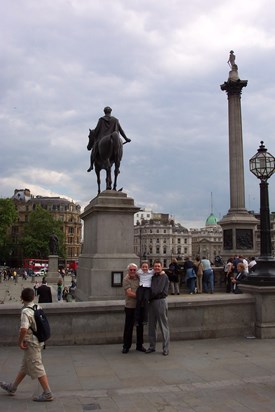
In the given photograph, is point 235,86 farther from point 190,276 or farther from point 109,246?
point 109,246

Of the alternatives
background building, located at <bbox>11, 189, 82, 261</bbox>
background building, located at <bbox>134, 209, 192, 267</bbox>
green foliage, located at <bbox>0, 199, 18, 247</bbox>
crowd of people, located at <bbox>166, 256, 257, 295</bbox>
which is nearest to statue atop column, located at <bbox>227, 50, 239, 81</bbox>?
crowd of people, located at <bbox>166, 256, 257, 295</bbox>

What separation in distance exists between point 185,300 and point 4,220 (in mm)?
78015

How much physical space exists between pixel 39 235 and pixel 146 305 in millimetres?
102239

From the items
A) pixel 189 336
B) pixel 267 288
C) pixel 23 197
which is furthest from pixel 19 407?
pixel 23 197

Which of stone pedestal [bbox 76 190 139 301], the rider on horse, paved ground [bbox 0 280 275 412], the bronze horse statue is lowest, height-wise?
paved ground [bbox 0 280 275 412]

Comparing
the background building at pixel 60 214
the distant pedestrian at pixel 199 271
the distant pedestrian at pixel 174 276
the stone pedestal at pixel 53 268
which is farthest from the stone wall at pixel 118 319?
the background building at pixel 60 214

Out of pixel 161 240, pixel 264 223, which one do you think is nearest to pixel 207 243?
pixel 161 240

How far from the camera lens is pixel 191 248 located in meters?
189

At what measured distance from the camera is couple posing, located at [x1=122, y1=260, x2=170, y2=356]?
8711mm

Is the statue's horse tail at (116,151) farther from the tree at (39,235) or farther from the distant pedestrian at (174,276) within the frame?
the tree at (39,235)

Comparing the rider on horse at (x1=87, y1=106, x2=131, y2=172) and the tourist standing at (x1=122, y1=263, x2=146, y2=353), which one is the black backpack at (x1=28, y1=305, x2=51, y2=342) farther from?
the rider on horse at (x1=87, y1=106, x2=131, y2=172)

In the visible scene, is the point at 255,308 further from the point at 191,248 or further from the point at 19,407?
the point at 191,248

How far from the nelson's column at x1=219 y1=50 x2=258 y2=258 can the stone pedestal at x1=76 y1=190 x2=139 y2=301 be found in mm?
17936

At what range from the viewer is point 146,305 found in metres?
8.73
